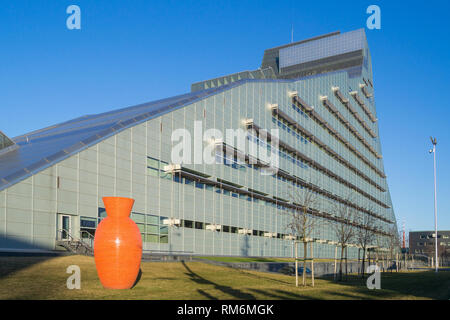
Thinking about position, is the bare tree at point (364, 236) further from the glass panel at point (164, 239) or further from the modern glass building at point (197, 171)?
the glass panel at point (164, 239)

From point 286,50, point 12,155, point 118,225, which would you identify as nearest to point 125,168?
point 12,155

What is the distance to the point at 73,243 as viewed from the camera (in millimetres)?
30375

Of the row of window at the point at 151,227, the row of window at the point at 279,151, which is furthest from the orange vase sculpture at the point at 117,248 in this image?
the row of window at the point at 279,151

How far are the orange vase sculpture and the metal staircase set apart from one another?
13298 mm

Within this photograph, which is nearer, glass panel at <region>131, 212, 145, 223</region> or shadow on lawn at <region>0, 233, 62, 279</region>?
shadow on lawn at <region>0, 233, 62, 279</region>

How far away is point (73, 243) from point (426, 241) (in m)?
151

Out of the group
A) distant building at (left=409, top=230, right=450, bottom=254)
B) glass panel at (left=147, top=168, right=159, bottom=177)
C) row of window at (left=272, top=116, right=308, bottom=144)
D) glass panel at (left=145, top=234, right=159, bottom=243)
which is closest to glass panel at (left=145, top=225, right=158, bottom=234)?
glass panel at (left=145, top=234, right=159, bottom=243)

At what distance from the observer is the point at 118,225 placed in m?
17.2

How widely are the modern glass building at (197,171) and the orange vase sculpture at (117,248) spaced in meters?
11.9

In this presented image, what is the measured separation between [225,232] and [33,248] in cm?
2310

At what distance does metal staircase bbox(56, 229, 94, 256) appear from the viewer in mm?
29661

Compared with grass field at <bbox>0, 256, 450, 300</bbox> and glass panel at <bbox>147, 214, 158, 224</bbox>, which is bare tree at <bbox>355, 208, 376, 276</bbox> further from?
grass field at <bbox>0, 256, 450, 300</bbox>
